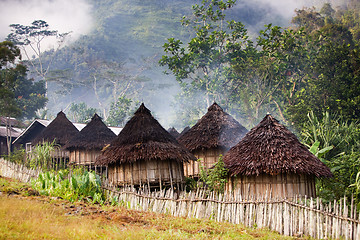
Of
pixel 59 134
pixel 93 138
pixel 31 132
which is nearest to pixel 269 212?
pixel 93 138

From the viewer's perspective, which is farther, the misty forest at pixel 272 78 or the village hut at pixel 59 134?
the village hut at pixel 59 134

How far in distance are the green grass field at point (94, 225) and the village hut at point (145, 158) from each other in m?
4.16

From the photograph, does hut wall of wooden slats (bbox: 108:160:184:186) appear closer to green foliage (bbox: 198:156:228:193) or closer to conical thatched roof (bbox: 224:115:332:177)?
green foliage (bbox: 198:156:228:193)

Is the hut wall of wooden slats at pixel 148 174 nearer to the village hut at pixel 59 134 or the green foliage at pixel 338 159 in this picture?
the green foliage at pixel 338 159

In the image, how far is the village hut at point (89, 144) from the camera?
84.6ft

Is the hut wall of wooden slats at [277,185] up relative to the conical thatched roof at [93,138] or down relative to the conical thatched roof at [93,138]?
down

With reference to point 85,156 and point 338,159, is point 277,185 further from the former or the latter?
point 85,156

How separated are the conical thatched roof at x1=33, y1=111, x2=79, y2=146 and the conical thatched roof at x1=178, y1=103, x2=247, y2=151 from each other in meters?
11.0

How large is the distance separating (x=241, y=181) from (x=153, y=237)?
6171 millimetres

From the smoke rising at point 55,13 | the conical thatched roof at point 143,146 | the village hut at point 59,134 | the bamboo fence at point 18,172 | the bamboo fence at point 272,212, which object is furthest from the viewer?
the smoke rising at point 55,13

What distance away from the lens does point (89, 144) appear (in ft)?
84.2

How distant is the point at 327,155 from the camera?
21344 mm

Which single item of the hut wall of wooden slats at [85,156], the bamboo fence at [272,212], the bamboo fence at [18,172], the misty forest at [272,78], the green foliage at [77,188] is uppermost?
the misty forest at [272,78]

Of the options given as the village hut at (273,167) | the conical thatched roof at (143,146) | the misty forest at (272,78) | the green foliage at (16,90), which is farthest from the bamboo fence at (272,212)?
the green foliage at (16,90)
